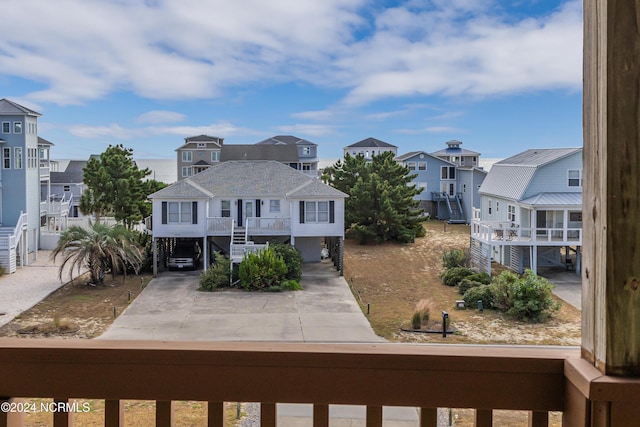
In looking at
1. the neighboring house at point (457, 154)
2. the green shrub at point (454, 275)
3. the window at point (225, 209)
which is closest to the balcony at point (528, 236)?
the green shrub at point (454, 275)

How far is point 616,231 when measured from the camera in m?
1.27

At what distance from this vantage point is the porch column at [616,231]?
125 centimetres

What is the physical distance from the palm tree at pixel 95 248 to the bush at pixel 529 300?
1218 cm

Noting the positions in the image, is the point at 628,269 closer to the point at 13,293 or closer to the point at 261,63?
the point at 261,63

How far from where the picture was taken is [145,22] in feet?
9.45

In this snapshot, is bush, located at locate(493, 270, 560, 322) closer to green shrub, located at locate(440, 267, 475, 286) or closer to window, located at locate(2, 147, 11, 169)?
green shrub, located at locate(440, 267, 475, 286)

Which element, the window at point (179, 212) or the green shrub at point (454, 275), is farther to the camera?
the window at point (179, 212)

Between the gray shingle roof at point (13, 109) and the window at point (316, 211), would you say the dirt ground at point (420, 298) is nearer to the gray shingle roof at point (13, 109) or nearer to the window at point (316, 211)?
the window at point (316, 211)

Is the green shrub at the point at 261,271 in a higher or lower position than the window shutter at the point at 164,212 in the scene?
lower

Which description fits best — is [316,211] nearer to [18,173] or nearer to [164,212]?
[164,212]

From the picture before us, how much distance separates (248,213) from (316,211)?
298 cm

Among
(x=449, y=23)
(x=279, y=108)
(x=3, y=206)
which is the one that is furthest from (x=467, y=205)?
(x=449, y=23)

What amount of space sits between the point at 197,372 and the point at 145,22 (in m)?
2.11

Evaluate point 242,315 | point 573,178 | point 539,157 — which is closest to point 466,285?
point 573,178
